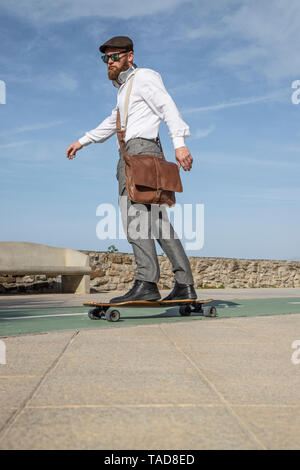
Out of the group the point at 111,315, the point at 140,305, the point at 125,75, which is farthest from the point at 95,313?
the point at 125,75

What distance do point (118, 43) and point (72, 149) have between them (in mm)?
982

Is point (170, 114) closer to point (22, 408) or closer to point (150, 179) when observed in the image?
point (150, 179)

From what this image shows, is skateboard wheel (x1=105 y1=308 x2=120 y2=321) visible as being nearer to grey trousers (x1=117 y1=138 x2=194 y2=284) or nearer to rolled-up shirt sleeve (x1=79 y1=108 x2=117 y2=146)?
grey trousers (x1=117 y1=138 x2=194 y2=284)

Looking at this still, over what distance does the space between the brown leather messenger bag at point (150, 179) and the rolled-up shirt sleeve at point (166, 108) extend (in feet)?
0.66

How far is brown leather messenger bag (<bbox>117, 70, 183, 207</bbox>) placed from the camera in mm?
3545

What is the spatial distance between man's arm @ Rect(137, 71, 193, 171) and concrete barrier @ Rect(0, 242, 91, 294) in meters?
5.44

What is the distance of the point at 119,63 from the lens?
12.8 feet

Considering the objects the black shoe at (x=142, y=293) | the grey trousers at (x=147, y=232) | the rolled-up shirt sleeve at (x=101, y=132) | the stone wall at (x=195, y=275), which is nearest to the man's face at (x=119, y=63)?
the rolled-up shirt sleeve at (x=101, y=132)

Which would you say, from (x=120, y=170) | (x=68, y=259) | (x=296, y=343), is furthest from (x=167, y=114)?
(x=68, y=259)

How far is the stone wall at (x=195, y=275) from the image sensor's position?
10109mm

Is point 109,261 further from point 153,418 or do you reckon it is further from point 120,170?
point 153,418

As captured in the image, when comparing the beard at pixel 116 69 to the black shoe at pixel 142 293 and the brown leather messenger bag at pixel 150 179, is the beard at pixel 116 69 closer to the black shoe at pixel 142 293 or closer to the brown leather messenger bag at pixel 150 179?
the brown leather messenger bag at pixel 150 179
